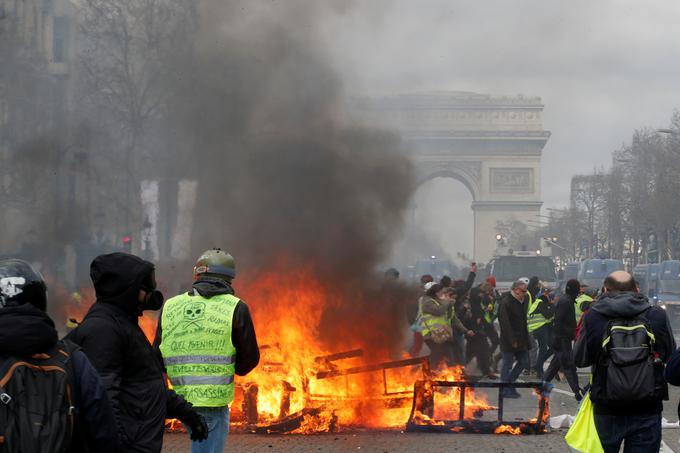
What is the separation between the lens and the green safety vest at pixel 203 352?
18.7 feet

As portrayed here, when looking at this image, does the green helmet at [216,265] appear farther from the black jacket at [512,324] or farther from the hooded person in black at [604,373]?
the black jacket at [512,324]

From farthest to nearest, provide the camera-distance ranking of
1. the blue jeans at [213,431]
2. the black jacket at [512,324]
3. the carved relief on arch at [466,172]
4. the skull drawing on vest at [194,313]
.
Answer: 1. the carved relief on arch at [466,172]
2. the black jacket at [512,324]
3. the skull drawing on vest at [194,313]
4. the blue jeans at [213,431]

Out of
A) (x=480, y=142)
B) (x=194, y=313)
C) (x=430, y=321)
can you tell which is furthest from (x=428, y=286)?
(x=480, y=142)

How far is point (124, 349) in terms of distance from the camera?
4422 mm

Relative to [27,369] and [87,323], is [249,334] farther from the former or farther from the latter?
[27,369]

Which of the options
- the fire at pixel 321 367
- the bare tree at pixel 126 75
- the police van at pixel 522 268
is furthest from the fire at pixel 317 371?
the police van at pixel 522 268

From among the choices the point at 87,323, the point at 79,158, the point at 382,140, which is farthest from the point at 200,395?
the point at 79,158

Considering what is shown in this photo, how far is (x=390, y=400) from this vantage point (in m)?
10.4

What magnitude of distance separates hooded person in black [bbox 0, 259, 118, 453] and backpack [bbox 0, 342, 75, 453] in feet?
0.12

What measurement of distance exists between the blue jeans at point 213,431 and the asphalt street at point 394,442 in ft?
11.0

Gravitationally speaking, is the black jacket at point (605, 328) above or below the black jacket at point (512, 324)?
above

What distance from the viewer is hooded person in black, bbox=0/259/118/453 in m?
3.41

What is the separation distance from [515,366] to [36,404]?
11.8 m

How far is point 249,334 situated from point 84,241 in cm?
2044
